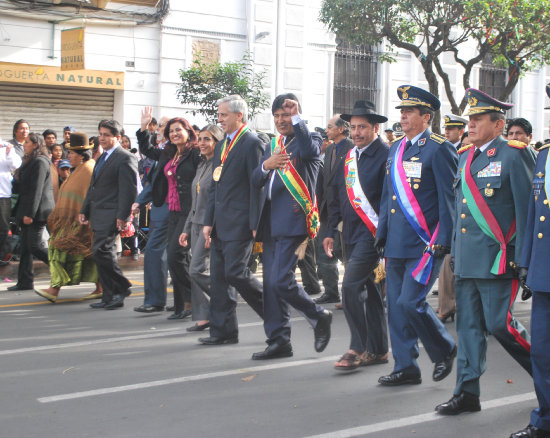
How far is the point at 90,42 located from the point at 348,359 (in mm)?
13237

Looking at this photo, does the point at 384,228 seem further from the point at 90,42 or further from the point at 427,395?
the point at 90,42

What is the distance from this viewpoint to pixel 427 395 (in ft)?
18.0

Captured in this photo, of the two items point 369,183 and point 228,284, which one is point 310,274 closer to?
point 228,284

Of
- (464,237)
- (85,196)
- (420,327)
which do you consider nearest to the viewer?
(464,237)

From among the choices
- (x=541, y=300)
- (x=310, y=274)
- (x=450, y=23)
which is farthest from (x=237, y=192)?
(x=450, y=23)

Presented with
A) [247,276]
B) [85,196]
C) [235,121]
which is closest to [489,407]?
[247,276]

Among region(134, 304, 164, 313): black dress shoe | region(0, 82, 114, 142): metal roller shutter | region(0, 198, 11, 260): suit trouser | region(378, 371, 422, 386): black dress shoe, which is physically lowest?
region(378, 371, 422, 386): black dress shoe

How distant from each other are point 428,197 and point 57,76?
13252 millimetres

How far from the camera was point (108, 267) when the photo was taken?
8.98 m

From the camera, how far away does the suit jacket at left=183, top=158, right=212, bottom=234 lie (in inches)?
307

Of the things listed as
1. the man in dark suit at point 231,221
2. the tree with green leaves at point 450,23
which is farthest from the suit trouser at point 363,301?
the tree with green leaves at point 450,23

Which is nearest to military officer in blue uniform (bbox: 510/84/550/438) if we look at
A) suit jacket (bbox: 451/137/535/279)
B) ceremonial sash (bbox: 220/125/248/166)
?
suit jacket (bbox: 451/137/535/279)

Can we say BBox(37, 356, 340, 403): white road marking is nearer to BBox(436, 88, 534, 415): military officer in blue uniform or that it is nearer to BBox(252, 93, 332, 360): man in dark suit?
BBox(252, 93, 332, 360): man in dark suit

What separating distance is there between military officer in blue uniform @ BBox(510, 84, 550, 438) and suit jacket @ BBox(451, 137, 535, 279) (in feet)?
0.86
